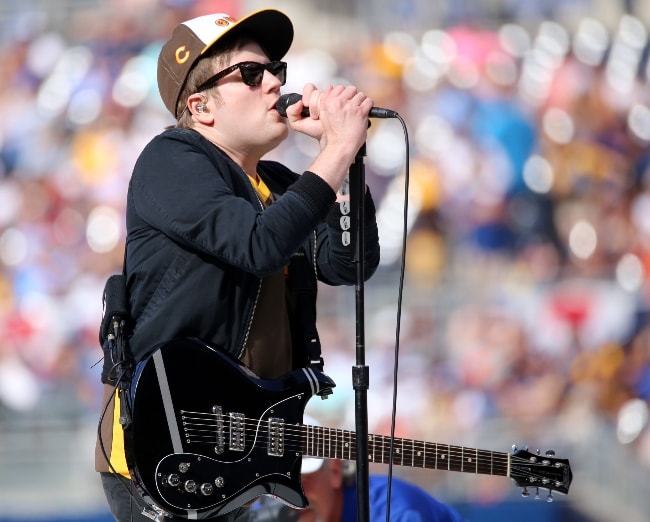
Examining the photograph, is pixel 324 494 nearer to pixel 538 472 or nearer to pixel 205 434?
pixel 538 472

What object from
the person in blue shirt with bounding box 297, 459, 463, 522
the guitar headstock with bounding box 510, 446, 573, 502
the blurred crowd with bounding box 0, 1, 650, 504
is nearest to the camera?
the guitar headstock with bounding box 510, 446, 573, 502

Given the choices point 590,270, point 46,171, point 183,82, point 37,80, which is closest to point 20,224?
point 46,171

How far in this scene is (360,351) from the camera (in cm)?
231

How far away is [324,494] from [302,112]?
1.87m

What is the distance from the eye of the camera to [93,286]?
6.08m

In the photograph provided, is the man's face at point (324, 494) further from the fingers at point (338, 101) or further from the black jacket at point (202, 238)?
the fingers at point (338, 101)

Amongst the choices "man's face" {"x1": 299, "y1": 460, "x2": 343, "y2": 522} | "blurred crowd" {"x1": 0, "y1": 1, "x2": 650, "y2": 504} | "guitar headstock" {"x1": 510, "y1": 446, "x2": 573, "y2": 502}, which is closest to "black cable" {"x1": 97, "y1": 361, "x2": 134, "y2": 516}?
"guitar headstock" {"x1": 510, "y1": 446, "x2": 573, "y2": 502}

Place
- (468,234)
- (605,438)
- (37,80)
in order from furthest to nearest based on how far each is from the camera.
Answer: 1. (37,80)
2. (468,234)
3. (605,438)

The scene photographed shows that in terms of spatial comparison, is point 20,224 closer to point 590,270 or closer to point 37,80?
point 37,80

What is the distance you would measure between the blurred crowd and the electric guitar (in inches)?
126

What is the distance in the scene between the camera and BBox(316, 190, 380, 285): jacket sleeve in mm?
2592

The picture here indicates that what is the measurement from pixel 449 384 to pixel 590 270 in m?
0.98

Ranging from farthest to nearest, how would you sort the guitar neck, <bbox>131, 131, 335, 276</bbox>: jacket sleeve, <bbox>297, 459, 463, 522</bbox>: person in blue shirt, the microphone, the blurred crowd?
1. the blurred crowd
2. <bbox>297, 459, 463, 522</bbox>: person in blue shirt
3. the guitar neck
4. the microphone
5. <bbox>131, 131, 335, 276</bbox>: jacket sleeve

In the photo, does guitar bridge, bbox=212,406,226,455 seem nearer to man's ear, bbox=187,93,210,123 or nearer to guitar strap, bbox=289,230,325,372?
guitar strap, bbox=289,230,325,372
